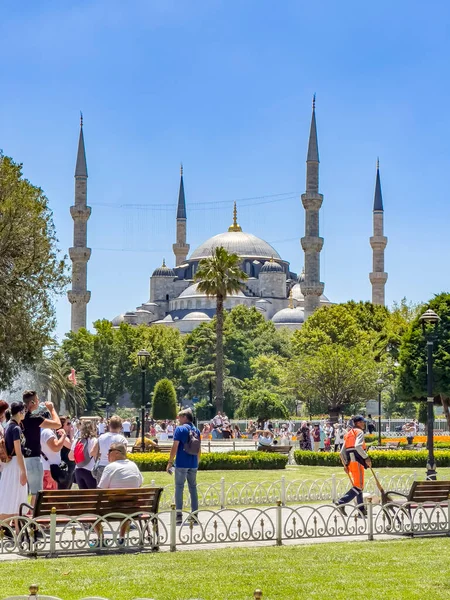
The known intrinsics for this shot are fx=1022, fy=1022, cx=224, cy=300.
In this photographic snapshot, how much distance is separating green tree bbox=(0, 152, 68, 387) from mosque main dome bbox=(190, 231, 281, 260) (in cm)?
8110

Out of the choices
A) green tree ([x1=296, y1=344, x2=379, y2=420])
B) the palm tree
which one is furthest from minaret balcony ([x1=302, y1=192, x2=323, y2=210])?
the palm tree

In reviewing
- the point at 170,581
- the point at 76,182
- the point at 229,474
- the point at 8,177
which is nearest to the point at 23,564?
the point at 170,581

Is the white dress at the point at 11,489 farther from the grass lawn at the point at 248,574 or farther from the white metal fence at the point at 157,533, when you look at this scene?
the grass lawn at the point at 248,574

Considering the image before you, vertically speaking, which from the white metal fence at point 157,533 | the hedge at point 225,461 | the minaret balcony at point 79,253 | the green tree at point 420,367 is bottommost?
the white metal fence at point 157,533

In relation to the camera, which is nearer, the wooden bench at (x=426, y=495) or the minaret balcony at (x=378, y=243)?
the wooden bench at (x=426, y=495)

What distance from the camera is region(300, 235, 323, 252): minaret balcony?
66.8 metres

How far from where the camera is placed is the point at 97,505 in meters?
8.80

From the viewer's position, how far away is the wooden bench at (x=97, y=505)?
28.5ft

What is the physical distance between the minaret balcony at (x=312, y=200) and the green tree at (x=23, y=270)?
4311cm

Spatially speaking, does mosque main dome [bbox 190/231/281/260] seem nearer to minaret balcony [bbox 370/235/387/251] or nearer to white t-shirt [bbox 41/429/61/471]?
minaret balcony [bbox 370/235/387/251]

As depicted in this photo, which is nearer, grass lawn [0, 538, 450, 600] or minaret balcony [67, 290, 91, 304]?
grass lawn [0, 538, 450, 600]

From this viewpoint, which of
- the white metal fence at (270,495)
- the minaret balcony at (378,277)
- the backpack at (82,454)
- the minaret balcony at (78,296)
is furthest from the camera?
the minaret balcony at (378,277)

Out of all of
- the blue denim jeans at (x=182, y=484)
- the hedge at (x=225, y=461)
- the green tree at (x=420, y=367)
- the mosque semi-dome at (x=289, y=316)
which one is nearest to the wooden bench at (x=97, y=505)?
the blue denim jeans at (x=182, y=484)

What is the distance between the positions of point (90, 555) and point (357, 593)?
2672 mm
